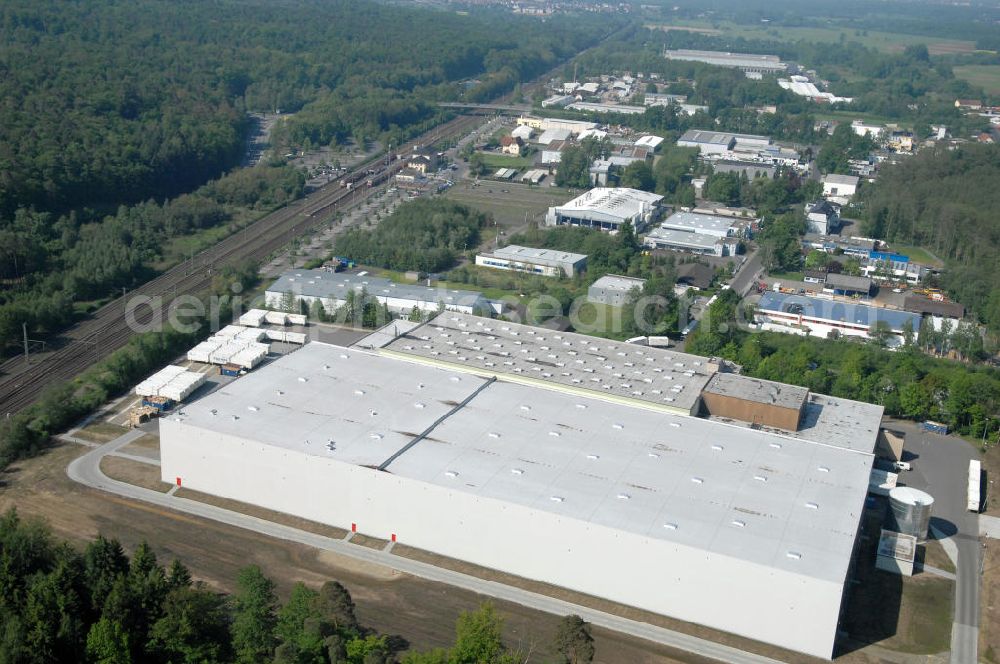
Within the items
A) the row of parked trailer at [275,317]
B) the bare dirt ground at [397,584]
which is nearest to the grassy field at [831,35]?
the row of parked trailer at [275,317]

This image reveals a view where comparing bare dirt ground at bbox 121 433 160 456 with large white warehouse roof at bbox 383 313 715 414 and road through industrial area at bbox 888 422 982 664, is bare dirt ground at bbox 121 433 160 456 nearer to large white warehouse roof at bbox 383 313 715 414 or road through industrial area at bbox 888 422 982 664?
large white warehouse roof at bbox 383 313 715 414

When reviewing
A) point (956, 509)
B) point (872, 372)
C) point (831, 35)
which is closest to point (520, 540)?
point (956, 509)

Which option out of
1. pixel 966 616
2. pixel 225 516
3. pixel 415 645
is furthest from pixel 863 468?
pixel 225 516

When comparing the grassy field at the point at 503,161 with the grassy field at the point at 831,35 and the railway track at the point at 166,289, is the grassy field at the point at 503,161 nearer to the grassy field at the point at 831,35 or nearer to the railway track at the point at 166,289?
the railway track at the point at 166,289

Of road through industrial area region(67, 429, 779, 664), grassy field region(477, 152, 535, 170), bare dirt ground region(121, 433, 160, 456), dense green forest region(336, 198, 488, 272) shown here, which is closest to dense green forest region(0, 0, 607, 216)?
grassy field region(477, 152, 535, 170)

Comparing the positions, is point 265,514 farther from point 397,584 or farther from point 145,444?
point 145,444

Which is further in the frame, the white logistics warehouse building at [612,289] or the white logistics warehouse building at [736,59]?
the white logistics warehouse building at [736,59]
